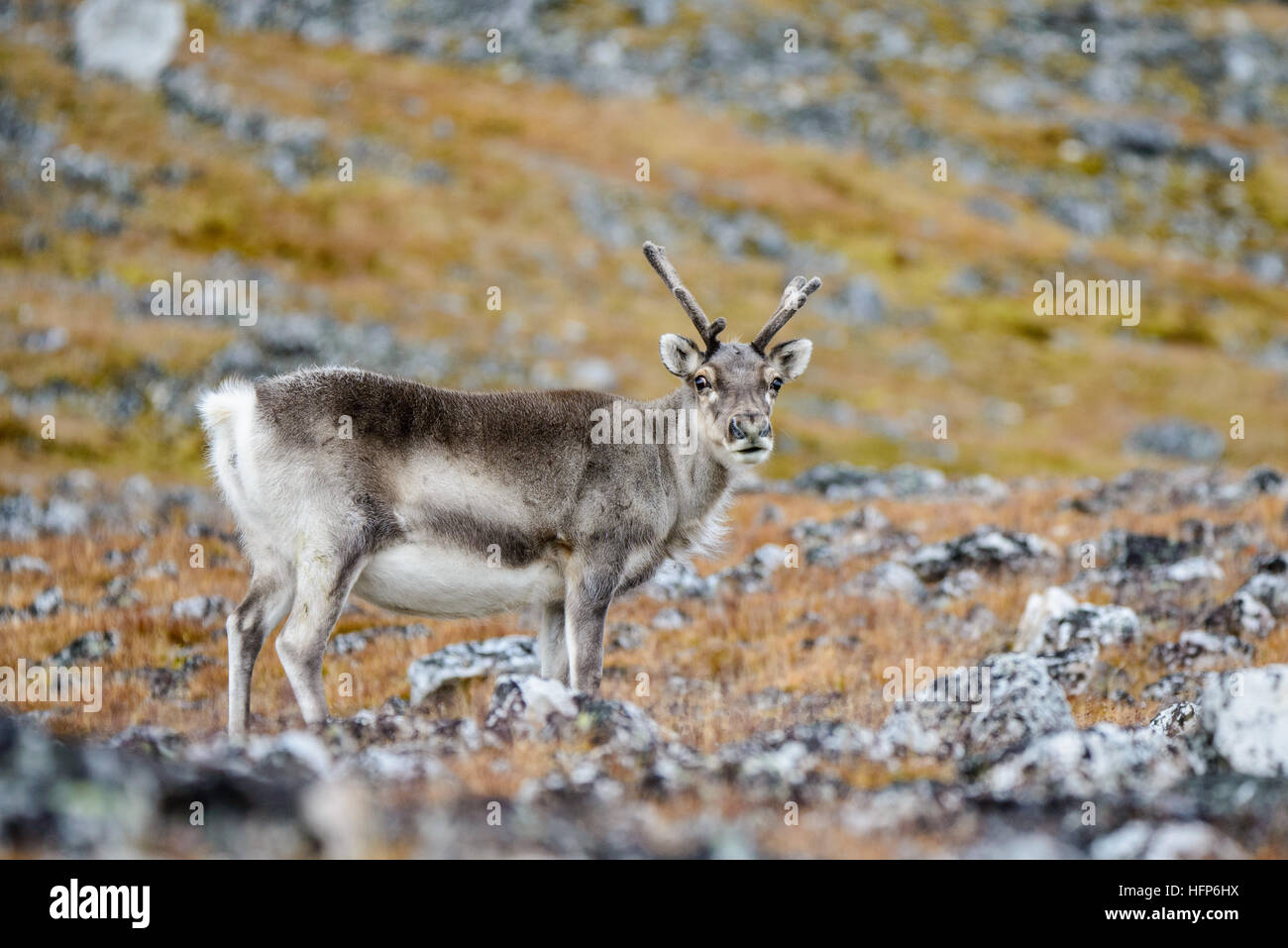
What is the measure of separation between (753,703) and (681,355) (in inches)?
150

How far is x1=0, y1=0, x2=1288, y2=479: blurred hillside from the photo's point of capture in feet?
132

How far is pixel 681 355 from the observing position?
12.0 meters

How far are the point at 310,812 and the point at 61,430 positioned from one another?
27705mm

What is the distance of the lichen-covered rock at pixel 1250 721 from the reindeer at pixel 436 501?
14.2 feet

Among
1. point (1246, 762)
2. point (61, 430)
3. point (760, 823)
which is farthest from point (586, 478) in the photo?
point (61, 430)

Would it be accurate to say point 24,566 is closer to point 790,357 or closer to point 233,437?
point 233,437

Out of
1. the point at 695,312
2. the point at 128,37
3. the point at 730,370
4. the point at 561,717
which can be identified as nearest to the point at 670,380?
the point at 695,312

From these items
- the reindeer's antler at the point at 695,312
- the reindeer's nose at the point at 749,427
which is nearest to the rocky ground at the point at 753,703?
the reindeer's nose at the point at 749,427

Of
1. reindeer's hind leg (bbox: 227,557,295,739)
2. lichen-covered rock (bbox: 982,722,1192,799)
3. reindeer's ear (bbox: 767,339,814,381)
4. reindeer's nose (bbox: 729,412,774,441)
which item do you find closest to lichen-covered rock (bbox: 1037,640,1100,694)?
lichen-covered rock (bbox: 982,722,1192,799)

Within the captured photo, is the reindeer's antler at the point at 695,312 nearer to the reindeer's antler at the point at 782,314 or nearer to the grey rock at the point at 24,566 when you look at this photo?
the reindeer's antler at the point at 782,314

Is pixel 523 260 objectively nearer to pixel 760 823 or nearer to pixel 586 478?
pixel 586 478

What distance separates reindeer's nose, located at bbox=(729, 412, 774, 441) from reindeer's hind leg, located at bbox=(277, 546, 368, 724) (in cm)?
356

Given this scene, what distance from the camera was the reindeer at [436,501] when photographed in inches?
410

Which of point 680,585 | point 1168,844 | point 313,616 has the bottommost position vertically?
point 1168,844
